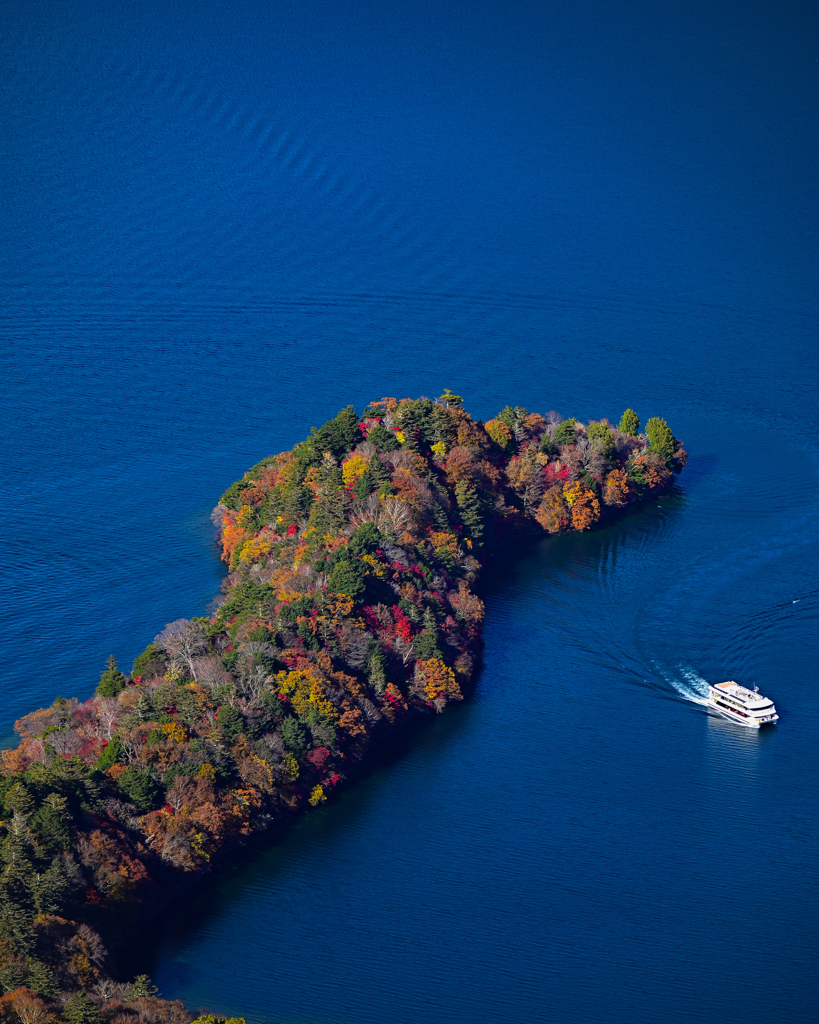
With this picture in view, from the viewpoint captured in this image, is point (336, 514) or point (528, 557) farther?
point (528, 557)

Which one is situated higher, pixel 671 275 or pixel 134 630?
pixel 671 275

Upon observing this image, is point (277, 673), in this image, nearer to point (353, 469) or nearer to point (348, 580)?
point (348, 580)

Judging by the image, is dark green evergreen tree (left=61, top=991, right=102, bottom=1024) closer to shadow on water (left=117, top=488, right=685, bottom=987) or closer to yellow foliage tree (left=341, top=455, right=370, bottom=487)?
shadow on water (left=117, top=488, right=685, bottom=987)

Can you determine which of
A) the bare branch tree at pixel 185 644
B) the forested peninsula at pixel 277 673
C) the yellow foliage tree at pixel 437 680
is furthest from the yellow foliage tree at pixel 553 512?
the bare branch tree at pixel 185 644

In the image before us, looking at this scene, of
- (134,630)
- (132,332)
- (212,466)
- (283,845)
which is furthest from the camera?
(132,332)

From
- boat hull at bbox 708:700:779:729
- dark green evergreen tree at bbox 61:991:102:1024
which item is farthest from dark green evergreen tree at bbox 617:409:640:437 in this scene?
dark green evergreen tree at bbox 61:991:102:1024

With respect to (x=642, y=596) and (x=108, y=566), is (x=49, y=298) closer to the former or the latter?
(x=108, y=566)

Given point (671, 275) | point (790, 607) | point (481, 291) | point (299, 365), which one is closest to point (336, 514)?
point (790, 607)
